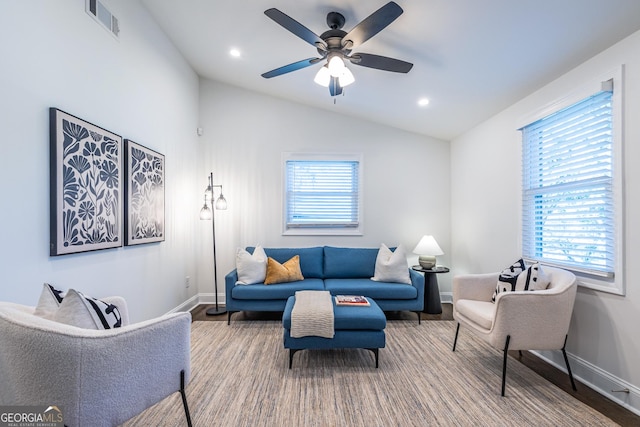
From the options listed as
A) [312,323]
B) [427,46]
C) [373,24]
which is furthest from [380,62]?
[312,323]

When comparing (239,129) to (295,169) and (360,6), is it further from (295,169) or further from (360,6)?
(360,6)

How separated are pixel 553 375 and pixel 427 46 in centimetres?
296

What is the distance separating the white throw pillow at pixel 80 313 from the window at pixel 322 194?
306 centimetres

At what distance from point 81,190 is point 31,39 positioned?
3.15ft

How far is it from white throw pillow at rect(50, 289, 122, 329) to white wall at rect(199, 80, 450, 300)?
2916mm

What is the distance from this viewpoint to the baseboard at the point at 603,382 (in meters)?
1.95

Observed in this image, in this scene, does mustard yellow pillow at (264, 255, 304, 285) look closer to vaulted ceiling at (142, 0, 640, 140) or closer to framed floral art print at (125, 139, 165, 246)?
framed floral art print at (125, 139, 165, 246)

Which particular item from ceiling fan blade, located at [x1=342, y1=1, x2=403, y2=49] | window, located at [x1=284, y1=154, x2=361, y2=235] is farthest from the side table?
ceiling fan blade, located at [x1=342, y1=1, x2=403, y2=49]

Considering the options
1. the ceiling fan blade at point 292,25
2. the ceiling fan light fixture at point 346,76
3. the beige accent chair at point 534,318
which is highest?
the ceiling fan blade at point 292,25

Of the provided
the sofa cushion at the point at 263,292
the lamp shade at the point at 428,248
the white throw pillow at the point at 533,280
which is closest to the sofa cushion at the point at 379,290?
the sofa cushion at the point at 263,292

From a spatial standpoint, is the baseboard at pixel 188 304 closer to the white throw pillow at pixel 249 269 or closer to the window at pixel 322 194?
the white throw pillow at pixel 249 269

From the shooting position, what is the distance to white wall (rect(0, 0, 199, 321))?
5.54ft

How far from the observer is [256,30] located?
2936 millimetres

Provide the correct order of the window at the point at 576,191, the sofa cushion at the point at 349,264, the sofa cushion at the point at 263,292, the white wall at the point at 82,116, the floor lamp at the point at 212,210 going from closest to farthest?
1. the white wall at the point at 82,116
2. the window at the point at 576,191
3. the sofa cushion at the point at 263,292
4. the floor lamp at the point at 212,210
5. the sofa cushion at the point at 349,264
